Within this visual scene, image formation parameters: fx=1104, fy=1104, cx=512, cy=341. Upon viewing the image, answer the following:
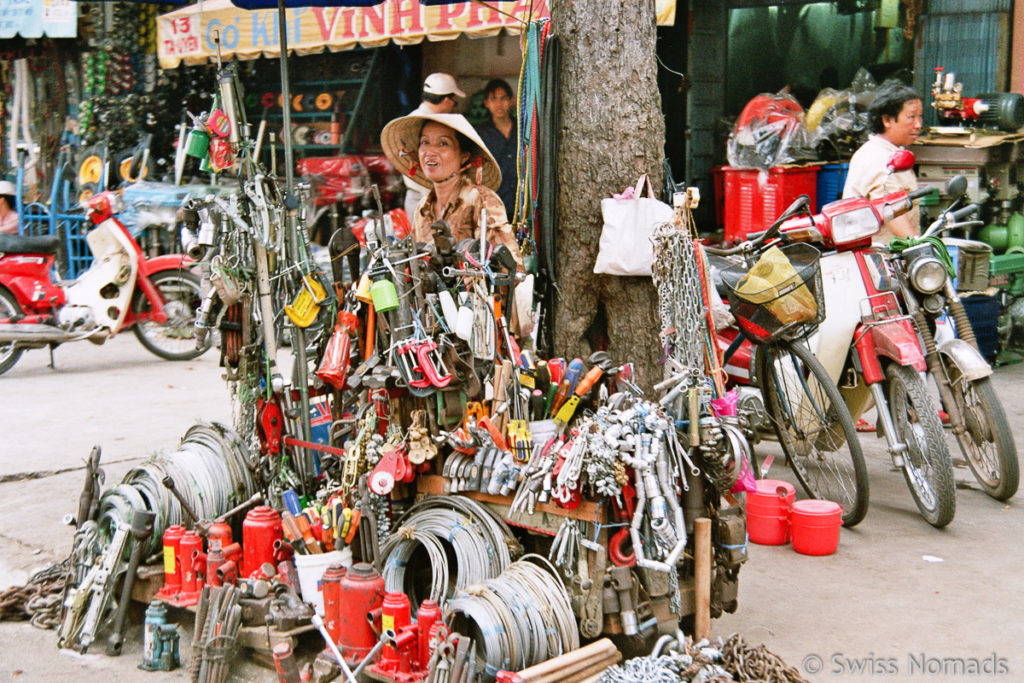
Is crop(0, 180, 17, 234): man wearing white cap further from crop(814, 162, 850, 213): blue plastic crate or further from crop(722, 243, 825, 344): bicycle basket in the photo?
crop(722, 243, 825, 344): bicycle basket

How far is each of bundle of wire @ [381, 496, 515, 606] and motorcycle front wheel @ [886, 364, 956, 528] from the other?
6.77 ft

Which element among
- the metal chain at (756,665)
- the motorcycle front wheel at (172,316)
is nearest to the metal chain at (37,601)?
the metal chain at (756,665)

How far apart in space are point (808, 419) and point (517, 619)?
2.38 metres

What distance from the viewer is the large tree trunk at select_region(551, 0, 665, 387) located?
4559 mm

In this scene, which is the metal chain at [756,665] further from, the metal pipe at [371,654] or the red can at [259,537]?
the red can at [259,537]

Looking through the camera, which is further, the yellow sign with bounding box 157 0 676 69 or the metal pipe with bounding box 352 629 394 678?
the yellow sign with bounding box 157 0 676 69

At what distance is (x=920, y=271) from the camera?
16.7ft

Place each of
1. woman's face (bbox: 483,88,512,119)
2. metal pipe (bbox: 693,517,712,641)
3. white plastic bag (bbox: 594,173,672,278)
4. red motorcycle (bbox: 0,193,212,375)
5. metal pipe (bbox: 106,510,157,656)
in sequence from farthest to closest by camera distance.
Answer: woman's face (bbox: 483,88,512,119)
red motorcycle (bbox: 0,193,212,375)
white plastic bag (bbox: 594,173,672,278)
metal pipe (bbox: 106,510,157,656)
metal pipe (bbox: 693,517,712,641)

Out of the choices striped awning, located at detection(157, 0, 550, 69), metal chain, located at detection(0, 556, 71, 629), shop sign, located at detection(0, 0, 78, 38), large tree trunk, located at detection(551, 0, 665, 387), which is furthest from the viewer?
shop sign, located at detection(0, 0, 78, 38)

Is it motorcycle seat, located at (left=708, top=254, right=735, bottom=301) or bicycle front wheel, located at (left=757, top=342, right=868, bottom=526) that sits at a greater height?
motorcycle seat, located at (left=708, top=254, right=735, bottom=301)

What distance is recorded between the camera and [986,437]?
5156 millimetres

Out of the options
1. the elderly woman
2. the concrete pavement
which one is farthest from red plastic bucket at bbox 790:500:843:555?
the elderly woman

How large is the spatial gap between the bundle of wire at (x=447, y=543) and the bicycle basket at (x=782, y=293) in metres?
1.88

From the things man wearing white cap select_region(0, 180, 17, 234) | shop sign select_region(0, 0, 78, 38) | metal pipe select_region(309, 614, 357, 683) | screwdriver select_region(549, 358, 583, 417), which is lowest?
metal pipe select_region(309, 614, 357, 683)
